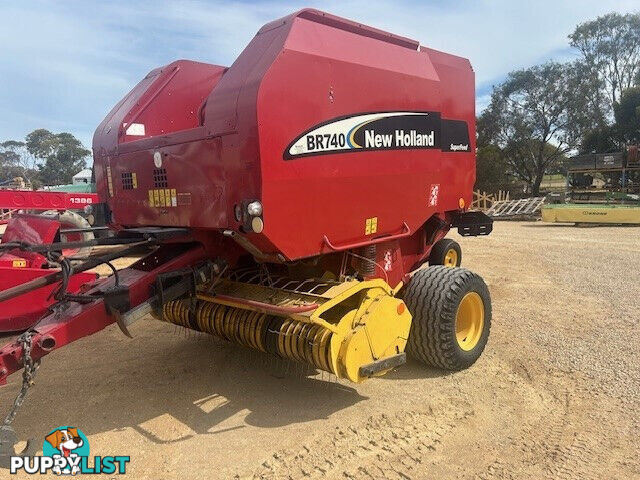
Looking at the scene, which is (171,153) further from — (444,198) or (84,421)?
(444,198)

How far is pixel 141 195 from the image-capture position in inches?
151

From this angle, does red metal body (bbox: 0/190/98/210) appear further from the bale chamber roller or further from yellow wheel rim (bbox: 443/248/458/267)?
yellow wheel rim (bbox: 443/248/458/267)

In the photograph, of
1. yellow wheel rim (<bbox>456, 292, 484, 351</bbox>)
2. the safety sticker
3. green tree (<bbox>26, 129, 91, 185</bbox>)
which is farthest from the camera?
green tree (<bbox>26, 129, 91, 185</bbox>)

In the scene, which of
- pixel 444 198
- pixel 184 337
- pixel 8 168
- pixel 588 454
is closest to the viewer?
pixel 588 454

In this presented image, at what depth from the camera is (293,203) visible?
10.3ft

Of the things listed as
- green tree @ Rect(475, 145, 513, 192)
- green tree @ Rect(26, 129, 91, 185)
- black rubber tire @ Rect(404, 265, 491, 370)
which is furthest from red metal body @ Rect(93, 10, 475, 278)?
green tree @ Rect(26, 129, 91, 185)

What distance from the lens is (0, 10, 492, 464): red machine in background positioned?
3.06 meters

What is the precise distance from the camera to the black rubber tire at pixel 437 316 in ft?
12.9

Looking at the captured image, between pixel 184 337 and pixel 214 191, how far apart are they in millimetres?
2451

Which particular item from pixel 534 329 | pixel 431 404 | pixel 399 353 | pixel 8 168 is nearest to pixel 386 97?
pixel 399 353

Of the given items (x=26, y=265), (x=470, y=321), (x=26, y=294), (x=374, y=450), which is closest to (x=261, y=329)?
(x=374, y=450)

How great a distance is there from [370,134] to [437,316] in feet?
4.84

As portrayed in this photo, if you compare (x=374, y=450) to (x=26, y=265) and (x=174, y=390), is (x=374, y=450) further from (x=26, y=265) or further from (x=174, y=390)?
(x=26, y=265)

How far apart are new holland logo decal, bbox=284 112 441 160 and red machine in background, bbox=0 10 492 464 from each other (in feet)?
0.04
